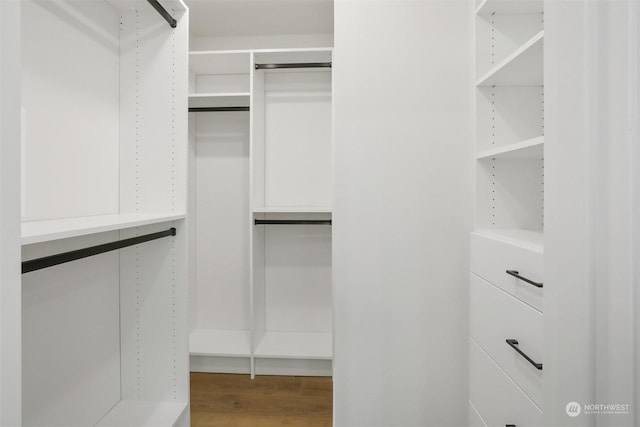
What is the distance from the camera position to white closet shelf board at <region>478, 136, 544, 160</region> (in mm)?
1199

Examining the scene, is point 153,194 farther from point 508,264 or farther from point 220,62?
point 508,264

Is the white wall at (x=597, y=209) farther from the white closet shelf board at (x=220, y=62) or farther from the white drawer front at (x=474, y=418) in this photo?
the white closet shelf board at (x=220, y=62)

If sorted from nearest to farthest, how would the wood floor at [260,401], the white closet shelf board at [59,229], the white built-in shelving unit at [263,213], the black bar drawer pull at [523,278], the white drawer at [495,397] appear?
the white closet shelf board at [59,229] → the black bar drawer pull at [523,278] → the white drawer at [495,397] → the wood floor at [260,401] → the white built-in shelving unit at [263,213]

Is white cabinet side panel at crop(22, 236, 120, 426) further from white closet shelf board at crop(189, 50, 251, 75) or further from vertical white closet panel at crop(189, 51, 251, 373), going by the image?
white closet shelf board at crop(189, 50, 251, 75)

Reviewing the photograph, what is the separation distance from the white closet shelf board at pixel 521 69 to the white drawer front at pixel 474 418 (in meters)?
1.43

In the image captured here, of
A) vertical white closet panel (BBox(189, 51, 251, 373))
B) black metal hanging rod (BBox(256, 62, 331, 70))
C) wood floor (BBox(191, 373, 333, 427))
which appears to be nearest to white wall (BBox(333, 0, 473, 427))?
wood floor (BBox(191, 373, 333, 427))

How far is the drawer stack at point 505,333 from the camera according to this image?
1.12 metres

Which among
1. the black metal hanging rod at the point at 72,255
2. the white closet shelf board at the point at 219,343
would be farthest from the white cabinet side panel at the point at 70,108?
the white closet shelf board at the point at 219,343

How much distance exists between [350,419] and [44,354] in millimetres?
1327

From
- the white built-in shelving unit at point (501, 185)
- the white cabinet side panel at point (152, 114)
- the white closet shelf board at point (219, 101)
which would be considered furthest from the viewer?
the white closet shelf board at point (219, 101)

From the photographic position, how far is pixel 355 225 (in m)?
1.81

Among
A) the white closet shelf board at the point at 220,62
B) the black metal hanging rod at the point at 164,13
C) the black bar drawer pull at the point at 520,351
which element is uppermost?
the white closet shelf board at the point at 220,62

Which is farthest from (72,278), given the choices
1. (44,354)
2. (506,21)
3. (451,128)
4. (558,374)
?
(506,21)

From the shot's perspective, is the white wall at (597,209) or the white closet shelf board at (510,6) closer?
the white wall at (597,209)
